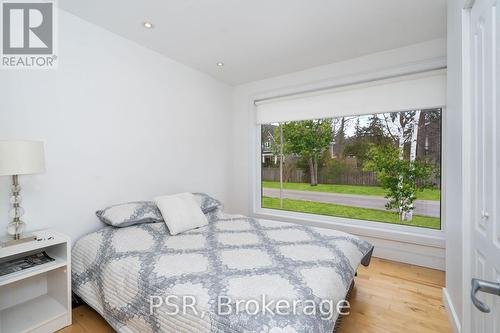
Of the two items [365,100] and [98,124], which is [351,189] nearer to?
[365,100]

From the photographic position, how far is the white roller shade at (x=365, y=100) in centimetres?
252

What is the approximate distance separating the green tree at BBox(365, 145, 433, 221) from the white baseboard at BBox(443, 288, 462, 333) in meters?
1.09

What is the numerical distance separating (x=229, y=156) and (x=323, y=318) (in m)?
3.05

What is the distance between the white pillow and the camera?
7.16 ft

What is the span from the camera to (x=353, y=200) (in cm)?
323

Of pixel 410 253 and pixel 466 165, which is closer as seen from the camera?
pixel 466 165

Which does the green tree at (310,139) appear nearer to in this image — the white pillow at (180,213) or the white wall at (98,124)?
the white wall at (98,124)

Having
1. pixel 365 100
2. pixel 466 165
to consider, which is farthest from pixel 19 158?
pixel 365 100

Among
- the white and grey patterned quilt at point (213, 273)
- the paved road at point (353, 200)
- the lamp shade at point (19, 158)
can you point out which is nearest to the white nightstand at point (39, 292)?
the white and grey patterned quilt at point (213, 273)

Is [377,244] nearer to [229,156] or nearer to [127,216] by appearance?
[229,156]

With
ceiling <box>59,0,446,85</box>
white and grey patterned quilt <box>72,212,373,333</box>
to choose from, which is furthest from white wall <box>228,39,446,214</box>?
white and grey patterned quilt <box>72,212,373,333</box>

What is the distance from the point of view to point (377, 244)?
2.92m
